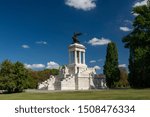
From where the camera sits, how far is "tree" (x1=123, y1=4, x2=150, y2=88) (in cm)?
4684

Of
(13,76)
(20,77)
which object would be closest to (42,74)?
(20,77)

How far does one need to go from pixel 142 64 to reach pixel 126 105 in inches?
1402

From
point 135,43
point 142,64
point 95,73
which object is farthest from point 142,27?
point 95,73

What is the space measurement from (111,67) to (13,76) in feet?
73.7

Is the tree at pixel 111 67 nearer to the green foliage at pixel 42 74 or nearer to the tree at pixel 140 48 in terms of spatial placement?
the tree at pixel 140 48

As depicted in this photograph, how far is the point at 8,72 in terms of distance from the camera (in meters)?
47.9

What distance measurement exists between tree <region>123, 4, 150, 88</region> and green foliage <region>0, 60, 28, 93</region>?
1702cm

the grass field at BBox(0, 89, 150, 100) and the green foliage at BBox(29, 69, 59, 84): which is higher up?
the green foliage at BBox(29, 69, 59, 84)

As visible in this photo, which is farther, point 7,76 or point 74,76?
point 74,76

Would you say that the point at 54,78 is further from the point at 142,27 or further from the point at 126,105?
the point at 126,105

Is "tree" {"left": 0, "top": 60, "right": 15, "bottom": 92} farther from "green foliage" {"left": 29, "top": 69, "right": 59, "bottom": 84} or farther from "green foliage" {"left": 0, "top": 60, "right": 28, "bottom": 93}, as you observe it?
"green foliage" {"left": 29, "top": 69, "right": 59, "bottom": 84}

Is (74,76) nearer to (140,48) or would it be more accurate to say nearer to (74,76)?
(74,76)

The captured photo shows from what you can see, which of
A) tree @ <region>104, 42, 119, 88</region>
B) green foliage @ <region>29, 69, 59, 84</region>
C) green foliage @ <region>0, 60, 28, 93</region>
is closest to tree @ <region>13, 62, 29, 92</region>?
green foliage @ <region>0, 60, 28, 93</region>

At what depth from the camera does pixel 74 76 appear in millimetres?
54906
